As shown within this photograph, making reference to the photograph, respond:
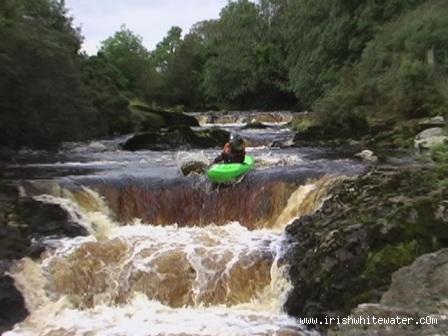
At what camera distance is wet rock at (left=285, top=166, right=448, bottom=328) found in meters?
8.02

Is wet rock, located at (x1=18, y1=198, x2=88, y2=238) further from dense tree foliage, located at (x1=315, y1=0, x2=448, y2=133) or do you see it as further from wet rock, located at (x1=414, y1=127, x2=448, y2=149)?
dense tree foliage, located at (x1=315, y1=0, x2=448, y2=133)

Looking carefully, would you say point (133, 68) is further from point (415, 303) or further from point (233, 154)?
point (415, 303)

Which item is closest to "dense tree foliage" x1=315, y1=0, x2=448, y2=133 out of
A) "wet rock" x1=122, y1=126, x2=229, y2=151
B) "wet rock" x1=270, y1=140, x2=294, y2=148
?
"wet rock" x1=270, y1=140, x2=294, y2=148

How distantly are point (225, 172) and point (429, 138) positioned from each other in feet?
22.2

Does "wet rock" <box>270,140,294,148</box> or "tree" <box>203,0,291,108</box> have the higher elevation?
"tree" <box>203,0,291,108</box>

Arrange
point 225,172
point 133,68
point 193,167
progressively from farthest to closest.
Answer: point 133,68 → point 193,167 → point 225,172

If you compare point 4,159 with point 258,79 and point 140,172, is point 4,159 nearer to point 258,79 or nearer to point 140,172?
point 140,172

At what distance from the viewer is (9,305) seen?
874 centimetres

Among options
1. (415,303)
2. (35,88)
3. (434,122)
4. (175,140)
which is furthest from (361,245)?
(175,140)

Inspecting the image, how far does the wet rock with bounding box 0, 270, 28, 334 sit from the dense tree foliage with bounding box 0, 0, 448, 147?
359 inches

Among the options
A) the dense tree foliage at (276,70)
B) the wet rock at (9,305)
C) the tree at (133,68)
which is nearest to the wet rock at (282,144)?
the dense tree foliage at (276,70)

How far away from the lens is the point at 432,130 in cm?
1758

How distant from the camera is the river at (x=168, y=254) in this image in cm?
849

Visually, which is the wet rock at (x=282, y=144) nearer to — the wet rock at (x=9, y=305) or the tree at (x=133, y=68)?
the wet rock at (x=9, y=305)
